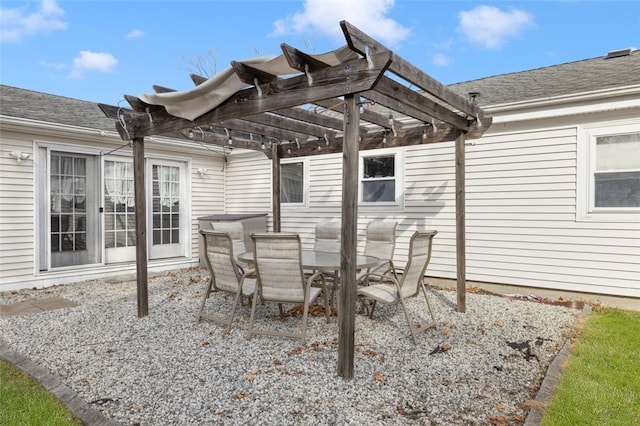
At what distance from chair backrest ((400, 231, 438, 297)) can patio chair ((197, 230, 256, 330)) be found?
66.4 inches

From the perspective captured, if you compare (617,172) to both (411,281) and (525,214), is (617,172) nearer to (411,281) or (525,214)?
Result: (525,214)

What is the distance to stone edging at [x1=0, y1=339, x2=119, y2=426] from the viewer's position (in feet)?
7.96

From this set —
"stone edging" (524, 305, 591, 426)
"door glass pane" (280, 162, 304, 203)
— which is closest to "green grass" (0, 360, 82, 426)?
"stone edging" (524, 305, 591, 426)

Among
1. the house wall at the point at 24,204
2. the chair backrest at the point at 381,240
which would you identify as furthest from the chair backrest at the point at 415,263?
the house wall at the point at 24,204

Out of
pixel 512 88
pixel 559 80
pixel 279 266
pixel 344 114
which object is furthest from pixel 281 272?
pixel 559 80

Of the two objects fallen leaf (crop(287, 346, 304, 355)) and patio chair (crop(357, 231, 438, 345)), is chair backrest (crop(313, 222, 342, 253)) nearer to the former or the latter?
patio chair (crop(357, 231, 438, 345))

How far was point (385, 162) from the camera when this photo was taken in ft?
23.4

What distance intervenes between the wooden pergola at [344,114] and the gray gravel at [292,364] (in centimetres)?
38

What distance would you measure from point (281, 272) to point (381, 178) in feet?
13.0

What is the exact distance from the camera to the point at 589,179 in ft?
17.3

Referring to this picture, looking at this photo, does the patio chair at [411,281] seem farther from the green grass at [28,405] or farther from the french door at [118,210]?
the french door at [118,210]

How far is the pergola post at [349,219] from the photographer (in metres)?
2.89

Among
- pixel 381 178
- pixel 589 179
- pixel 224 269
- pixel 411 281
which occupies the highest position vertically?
pixel 381 178

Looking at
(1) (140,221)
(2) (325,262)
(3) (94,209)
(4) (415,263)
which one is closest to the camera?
(4) (415,263)
